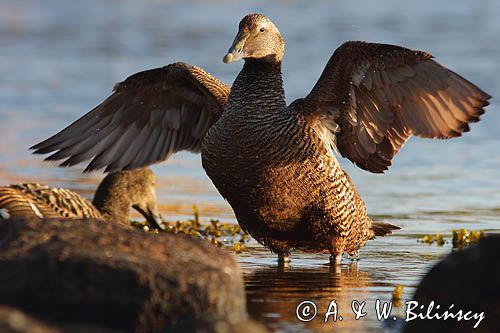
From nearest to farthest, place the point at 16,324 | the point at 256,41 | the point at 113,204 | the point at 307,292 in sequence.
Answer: the point at 16,324 → the point at 307,292 → the point at 256,41 → the point at 113,204

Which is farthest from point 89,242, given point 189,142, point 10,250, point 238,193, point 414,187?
point 414,187

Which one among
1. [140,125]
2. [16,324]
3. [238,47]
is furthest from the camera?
[140,125]

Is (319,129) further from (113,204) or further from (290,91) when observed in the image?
(290,91)

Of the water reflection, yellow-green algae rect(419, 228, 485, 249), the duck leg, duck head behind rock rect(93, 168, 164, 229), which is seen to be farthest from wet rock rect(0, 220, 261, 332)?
duck head behind rock rect(93, 168, 164, 229)

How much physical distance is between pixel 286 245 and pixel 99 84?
346 inches

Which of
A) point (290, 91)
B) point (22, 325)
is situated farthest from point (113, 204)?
point (22, 325)

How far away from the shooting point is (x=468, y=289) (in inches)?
212

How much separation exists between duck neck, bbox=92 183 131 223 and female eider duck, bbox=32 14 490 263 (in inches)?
76.2

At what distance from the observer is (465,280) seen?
5.40 m

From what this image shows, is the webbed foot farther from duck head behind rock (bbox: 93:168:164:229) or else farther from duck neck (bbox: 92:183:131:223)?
duck neck (bbox: 92:183:131:223)

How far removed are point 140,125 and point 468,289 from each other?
5.25 meters

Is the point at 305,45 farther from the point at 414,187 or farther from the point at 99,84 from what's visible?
the point at 414,187

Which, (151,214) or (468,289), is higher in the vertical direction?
(151,214)

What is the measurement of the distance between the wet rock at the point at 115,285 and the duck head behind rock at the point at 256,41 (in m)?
3.04
